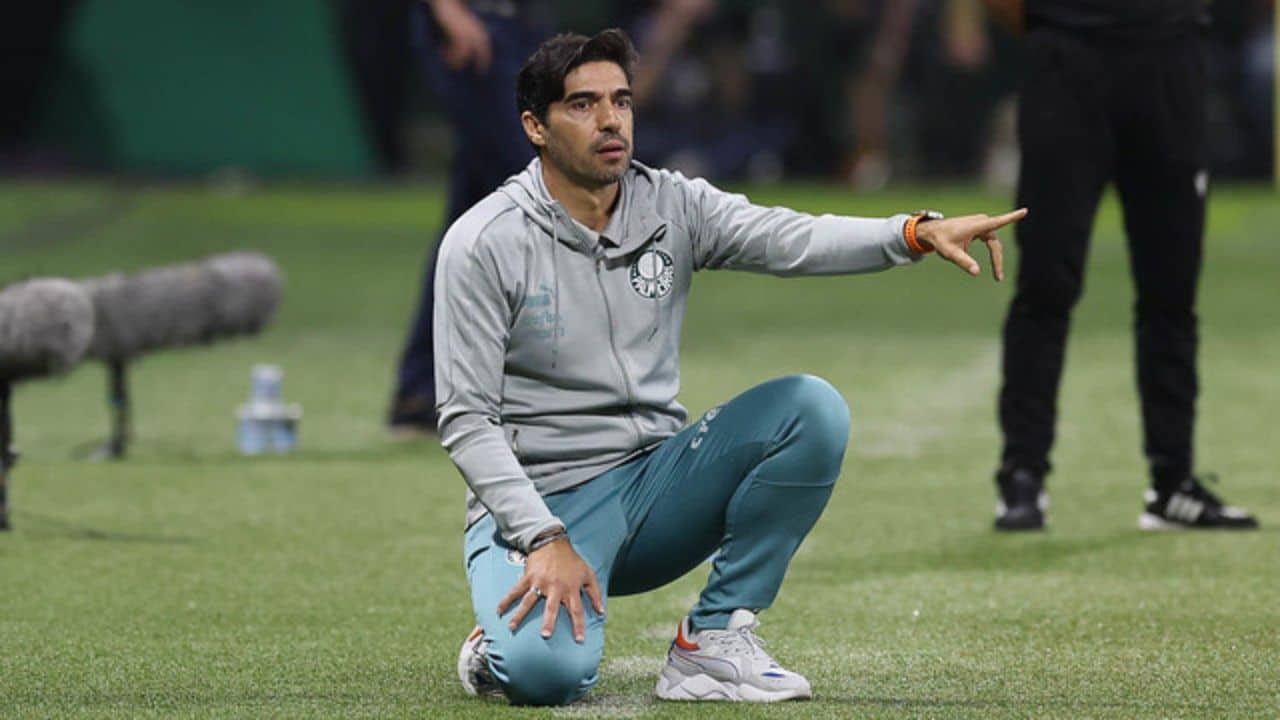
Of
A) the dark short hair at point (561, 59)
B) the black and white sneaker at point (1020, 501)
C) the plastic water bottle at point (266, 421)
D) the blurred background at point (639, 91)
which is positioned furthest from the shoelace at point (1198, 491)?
the blurred background at point (639, 91)

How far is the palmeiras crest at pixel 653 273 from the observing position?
4418 millimetres

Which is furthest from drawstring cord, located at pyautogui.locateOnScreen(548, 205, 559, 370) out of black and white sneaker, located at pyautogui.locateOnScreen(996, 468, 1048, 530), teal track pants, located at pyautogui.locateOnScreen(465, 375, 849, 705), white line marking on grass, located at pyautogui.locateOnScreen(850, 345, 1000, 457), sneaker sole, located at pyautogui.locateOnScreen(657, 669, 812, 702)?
white line marking on grass, located at pyautogui.locateOnScreen(850, 345, 1000, 457)

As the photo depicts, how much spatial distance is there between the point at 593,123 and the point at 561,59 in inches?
5.0

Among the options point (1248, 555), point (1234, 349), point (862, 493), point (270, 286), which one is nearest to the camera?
point (1248, 555)

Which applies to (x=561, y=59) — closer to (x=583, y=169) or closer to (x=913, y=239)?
(x=583, y=169)

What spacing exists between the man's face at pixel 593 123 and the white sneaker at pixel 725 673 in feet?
2.81

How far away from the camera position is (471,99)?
8023 millimetres

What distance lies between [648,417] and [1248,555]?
210 cm

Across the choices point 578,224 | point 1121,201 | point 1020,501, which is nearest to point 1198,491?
point 1020,501

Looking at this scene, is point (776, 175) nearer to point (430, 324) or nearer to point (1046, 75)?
point (430, 324)

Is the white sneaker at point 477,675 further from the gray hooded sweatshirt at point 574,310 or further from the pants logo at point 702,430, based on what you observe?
the pants logo at point 702,430

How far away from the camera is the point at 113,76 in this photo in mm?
20125

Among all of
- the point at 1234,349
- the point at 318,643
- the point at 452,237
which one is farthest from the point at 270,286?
the point at 1234,349

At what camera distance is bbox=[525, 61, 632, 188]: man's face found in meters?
4.29
